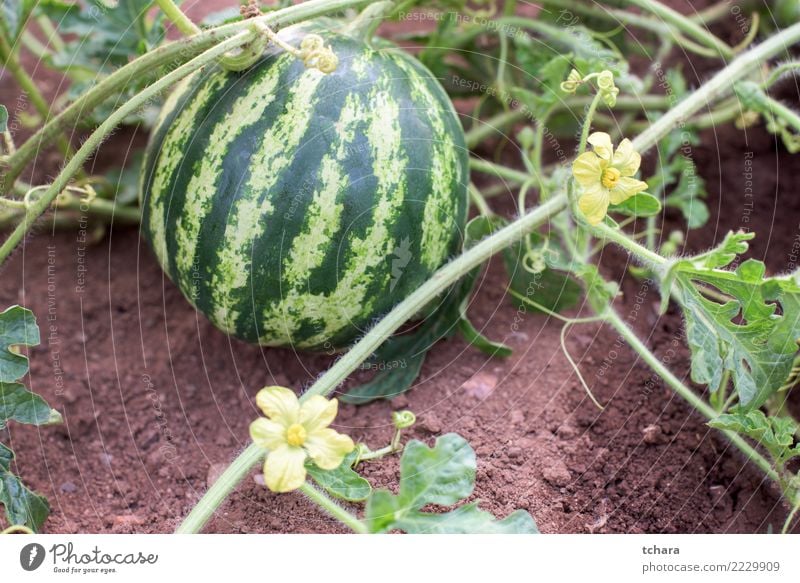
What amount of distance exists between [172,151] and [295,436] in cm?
74

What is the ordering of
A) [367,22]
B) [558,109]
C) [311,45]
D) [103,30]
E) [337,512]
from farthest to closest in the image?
[558,109] → [103,30] → [367,22] → [311,45] → [337,512]

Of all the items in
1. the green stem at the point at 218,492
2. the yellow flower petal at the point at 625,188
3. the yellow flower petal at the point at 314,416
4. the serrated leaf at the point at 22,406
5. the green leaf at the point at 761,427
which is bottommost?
the green stem at the point at 218,492

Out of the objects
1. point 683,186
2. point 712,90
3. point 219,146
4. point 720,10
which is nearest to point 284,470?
point 219,146

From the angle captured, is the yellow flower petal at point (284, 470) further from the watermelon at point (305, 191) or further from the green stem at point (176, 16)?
the green stem at point (176, 16)

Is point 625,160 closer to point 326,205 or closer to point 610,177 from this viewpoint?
point 610,177

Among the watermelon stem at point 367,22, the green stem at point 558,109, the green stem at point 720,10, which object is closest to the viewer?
the watermelon stem at point 367,22

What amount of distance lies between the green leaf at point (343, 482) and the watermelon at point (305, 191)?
0.38 m

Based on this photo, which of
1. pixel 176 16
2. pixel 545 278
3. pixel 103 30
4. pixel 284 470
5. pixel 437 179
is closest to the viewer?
pixel 284 470

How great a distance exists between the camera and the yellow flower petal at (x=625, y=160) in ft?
4.93

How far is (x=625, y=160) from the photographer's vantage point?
1511 mm

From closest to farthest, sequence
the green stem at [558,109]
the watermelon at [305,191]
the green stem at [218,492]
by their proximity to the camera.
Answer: the green stem at [218,492] → the watermelon at [305,191] → the green stem at [558,109]

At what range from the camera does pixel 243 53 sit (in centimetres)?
167

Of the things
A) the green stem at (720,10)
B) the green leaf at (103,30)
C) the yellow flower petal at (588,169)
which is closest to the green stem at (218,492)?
the yellow flower petal at (588,169)
